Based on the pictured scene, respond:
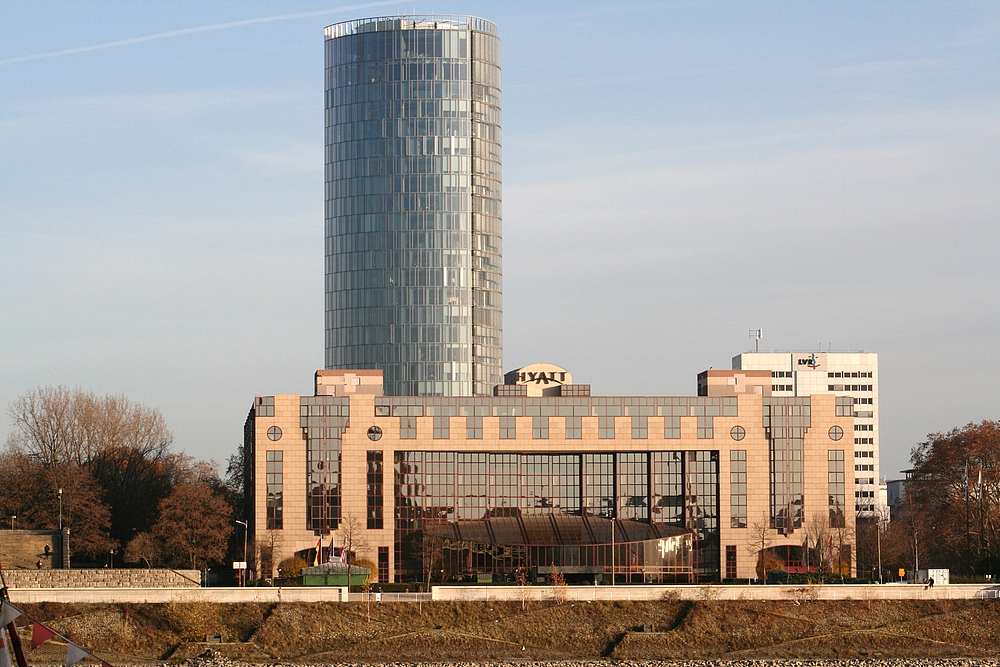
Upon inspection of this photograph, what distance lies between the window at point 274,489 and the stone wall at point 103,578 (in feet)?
51.6

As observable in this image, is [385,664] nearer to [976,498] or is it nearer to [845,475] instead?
[845,475]

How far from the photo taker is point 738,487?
133 m

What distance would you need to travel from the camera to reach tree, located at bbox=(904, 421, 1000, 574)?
13762 centimetres

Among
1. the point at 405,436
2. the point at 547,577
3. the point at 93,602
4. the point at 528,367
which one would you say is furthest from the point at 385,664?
the point at 528,367

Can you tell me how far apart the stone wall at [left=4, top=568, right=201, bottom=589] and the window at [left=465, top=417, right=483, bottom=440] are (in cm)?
3056

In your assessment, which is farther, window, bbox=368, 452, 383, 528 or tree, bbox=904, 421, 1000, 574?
tree, bbox=904, 421, 1000, 574

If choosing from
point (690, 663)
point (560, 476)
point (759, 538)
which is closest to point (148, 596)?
point (690, 663)

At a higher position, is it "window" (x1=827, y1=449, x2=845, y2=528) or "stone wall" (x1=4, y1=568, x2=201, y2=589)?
"window" (x1=827, y1=449, x2=845, y2=528)

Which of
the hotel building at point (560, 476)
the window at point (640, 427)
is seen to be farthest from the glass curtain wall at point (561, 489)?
the window at point (640, 427)

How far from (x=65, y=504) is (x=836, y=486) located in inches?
2876

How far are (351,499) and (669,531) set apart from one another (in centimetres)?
2931

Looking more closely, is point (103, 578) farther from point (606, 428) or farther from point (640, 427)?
point (640, 427)

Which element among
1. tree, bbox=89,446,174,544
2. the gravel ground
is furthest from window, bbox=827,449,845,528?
tree, bbox=89,446,174,544

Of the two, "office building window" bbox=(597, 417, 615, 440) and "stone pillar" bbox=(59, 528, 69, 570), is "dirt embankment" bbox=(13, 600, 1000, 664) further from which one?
"stone pillar" bbox=(59, 528, 69, 570)
